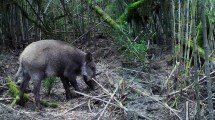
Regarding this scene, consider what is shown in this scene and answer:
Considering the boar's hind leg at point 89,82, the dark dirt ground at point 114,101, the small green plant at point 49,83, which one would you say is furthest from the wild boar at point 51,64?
the dark dirt ground at point 114,101

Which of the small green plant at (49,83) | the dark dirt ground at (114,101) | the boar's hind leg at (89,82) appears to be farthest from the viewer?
the boar's hind leg at (89,82)

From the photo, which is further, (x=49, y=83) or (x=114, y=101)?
(x=49, y=83)

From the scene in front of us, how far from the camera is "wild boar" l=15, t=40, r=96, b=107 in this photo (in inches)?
254

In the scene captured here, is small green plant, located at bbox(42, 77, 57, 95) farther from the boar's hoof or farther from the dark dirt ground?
the boar's hoof

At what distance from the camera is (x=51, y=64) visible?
680cm

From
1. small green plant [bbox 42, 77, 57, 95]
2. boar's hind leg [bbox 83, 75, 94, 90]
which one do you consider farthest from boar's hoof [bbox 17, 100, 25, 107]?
boar's hind leg [bbox 83, 75, 94, 90]

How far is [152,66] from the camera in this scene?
25.5 ft

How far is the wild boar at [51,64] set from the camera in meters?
6.44

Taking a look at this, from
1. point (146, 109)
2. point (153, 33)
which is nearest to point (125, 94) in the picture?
point (146, 109)

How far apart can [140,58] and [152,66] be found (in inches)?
23.6

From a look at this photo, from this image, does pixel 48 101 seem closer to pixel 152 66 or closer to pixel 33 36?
pixel 152 66

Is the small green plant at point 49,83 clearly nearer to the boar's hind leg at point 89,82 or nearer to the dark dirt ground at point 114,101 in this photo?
the dark dirt ground at point 114,101

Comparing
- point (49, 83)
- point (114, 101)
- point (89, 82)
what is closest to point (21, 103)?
point (49, 83)

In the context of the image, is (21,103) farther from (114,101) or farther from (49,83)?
(114,101)
